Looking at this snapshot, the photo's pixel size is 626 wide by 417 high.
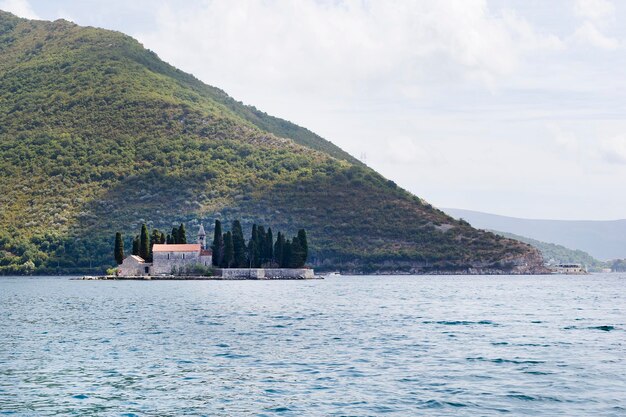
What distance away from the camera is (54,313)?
8519 centimetres

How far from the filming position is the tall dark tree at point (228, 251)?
17150cm

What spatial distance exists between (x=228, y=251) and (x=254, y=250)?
183 inches

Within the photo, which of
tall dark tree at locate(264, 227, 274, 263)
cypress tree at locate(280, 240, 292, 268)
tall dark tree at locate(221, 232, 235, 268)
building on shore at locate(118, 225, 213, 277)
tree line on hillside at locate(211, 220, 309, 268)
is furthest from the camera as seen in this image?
cypress tree at locate(280, 240, 292, 268)

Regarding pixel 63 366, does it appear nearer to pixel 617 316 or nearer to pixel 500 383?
pixel 500 383

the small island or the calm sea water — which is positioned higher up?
the small island

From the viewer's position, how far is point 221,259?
6905 inches

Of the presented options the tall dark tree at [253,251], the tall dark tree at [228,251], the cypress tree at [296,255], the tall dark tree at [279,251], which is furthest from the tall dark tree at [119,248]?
the cypress tree at [296,255]

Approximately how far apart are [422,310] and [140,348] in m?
37.3

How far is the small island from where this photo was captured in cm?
17238

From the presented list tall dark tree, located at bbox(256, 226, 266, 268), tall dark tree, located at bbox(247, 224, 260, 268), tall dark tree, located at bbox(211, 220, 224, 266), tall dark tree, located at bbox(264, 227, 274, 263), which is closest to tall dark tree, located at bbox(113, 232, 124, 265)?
tall dark tree, located at bbox(211, 220, 224, 266)

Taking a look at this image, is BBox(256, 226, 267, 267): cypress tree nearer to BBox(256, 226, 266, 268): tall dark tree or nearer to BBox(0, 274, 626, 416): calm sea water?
BBox(256, 226, 266, 268): tall dark tree

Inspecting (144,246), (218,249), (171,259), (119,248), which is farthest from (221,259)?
(119,248)

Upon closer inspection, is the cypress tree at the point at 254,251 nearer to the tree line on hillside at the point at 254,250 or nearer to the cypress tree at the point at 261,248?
the tree line on hillside at the point at 254,250

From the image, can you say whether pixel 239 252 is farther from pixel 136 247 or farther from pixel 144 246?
pixel 136 247
